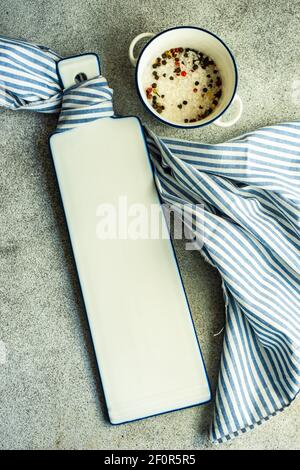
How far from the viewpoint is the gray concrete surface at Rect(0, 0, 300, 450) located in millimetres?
604

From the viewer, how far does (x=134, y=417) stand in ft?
1.93

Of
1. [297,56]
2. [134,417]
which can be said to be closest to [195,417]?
[134,417]

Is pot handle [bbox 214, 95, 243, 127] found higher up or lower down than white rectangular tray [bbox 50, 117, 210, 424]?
higher up

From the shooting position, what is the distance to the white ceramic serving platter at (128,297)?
0.59 meters

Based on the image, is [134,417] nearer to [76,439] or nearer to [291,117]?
[76,439]

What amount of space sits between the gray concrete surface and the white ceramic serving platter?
3 cm

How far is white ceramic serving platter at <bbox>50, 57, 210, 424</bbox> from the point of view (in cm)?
59

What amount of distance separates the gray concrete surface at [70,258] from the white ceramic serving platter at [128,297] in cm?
3

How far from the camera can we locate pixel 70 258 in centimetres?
61

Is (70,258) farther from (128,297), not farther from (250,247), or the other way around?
(250,247)

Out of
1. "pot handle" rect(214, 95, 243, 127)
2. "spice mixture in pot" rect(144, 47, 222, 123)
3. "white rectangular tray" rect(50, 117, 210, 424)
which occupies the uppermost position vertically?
"spice mixture in pot" rect(144, 47, 222, 123)

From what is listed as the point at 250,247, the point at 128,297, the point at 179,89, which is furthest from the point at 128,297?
the point at 179,89

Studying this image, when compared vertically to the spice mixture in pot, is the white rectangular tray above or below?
below

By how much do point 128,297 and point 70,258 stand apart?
95 mm
